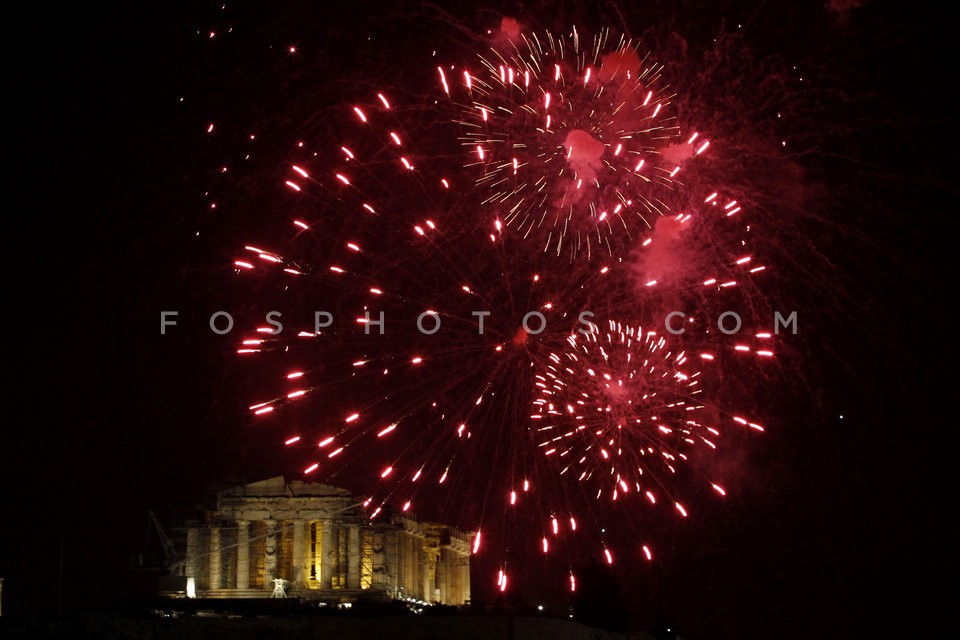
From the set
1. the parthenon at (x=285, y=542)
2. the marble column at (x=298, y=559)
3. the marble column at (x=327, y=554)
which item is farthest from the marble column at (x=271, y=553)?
the marble column at (x=327, y=554)

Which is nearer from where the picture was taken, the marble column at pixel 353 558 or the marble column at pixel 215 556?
the marble column at pixel 353 558

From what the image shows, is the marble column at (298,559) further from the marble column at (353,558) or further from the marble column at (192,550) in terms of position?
the marble column at (192,550)

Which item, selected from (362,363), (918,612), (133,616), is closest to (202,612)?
(133,616)

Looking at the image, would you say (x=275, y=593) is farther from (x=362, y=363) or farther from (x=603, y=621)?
(x=362, y=363)

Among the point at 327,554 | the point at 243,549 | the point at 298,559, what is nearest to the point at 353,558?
the point at 327,554

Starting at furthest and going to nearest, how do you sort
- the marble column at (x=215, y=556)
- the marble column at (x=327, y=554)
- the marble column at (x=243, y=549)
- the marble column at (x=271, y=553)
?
the marble column at (x=215, y=556) < the marble column at (x=243, y=549) < the marble column at (x=271, y=553) < the marble column at (x=327, y=554)

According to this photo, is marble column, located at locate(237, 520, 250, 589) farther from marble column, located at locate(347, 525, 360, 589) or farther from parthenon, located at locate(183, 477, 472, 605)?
marble column, located at locate(347, 525, 360, 589)

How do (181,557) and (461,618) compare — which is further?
(181,557)
